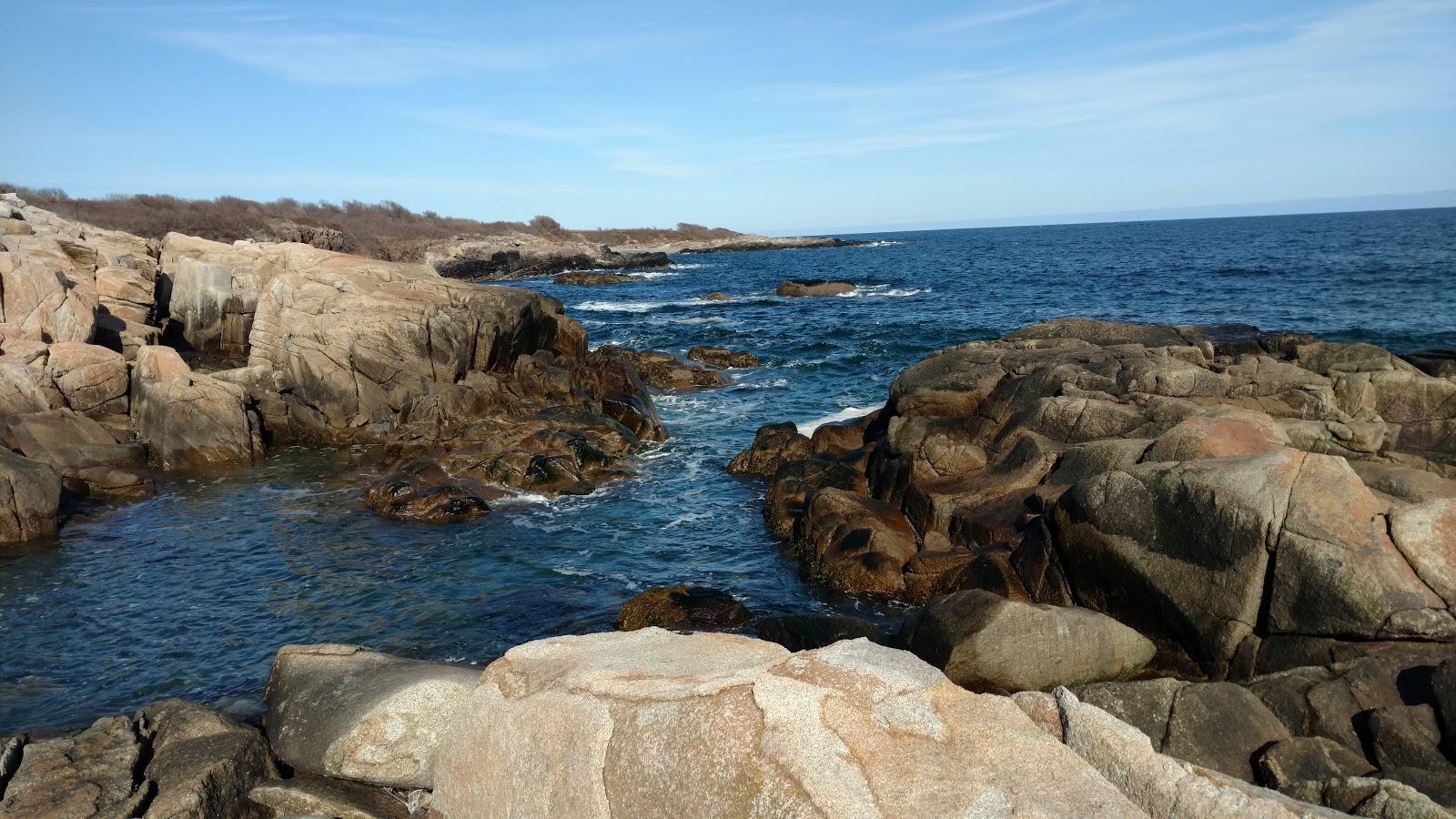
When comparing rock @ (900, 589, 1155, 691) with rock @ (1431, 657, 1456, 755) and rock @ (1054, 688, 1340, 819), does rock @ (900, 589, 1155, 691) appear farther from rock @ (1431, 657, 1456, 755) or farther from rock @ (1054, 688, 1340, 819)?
rock @ (1054, 688, 1340, 819)

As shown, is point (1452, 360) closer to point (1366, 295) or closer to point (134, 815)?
point (134, 815)

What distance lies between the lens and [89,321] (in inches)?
989

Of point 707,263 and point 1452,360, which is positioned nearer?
point 1452,360

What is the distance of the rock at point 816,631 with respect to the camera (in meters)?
11.9

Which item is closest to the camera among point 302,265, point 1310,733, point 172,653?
point 1310,733

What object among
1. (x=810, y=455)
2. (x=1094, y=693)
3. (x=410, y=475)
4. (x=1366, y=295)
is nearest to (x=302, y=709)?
(x=1094, y=693)

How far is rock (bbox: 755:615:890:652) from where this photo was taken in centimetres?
1192

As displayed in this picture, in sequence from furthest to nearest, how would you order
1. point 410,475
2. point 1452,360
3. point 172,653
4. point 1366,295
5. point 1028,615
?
point 1366,295 → point 410,475 → point 1452,360 → point 172,653 → point 1028,615

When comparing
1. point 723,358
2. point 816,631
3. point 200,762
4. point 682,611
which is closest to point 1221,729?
point 816,631

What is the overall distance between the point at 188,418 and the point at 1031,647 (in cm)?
2052

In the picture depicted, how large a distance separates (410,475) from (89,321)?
12327 millimetres

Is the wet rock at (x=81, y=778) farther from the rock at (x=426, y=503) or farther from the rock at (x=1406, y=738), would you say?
the rock at (x=1406, y=738)

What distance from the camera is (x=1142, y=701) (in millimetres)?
8375

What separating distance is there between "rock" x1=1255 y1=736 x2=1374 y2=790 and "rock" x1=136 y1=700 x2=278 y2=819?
832cm
